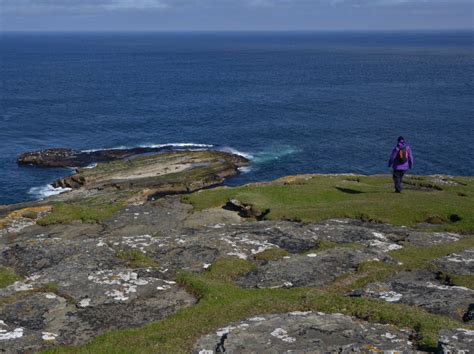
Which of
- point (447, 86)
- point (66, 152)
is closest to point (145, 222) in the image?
point (66, 152)

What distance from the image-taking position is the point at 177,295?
18734 millimetres

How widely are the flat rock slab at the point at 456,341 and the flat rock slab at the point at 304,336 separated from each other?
3.77 ft

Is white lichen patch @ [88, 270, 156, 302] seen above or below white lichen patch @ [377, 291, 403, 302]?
below

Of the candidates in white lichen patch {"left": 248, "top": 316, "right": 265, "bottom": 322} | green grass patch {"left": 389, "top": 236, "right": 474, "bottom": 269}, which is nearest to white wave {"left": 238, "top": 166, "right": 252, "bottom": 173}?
green grass patch {"left": 389, "top": 236, "right": 474, "bottom": 269}

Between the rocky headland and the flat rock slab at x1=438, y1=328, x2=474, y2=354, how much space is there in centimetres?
5

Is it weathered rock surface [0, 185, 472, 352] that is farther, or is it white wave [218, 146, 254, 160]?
white wave [218, 146, 254, 160]

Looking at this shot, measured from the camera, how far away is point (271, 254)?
2377 centimetres

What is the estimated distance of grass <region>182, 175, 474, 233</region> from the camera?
32.3 metres

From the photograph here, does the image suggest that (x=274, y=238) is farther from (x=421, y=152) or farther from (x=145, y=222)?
(x=421, y=152)

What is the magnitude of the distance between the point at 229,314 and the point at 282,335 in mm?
2633

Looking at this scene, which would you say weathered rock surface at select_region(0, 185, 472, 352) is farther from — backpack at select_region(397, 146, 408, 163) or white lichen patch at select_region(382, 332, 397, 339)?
backpack at select_region(397, 146, 408, 163)

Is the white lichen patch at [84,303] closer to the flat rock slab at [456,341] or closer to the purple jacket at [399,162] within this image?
the flat rock slab at [456,341]

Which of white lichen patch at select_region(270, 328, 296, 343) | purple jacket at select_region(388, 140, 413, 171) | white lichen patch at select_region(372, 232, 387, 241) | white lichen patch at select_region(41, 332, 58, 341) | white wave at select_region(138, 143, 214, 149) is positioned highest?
purple jacket at select_region(388, 140, 413, 171)

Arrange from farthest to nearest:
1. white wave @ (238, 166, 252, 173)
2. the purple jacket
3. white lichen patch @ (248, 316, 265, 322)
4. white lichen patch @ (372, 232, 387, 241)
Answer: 1. white wave @ (238, 166, 252, 173)
2. the purple jacket
3. white lichen patch @ (372, 232, 387, 241)
4. white lichen patch @ (248, 316, 265, 322)
